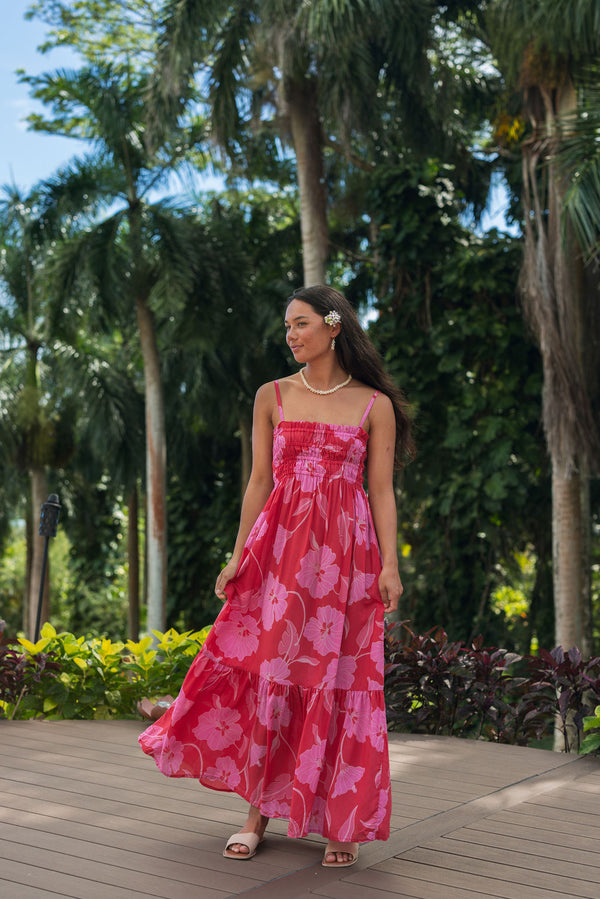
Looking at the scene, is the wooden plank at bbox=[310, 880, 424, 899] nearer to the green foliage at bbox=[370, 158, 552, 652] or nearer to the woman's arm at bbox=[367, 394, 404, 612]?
the woman's arm at bbox=[367, 394, 404, 612]

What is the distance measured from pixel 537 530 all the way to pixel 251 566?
404 inches

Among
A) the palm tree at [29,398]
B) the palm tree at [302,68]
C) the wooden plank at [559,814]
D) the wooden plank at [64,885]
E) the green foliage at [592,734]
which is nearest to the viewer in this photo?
the wooden plank at [64,885]

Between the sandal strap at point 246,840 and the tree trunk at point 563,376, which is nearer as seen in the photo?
the sandal strap at point 246,840

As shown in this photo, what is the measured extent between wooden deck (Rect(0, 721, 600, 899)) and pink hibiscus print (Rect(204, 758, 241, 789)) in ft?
0.68

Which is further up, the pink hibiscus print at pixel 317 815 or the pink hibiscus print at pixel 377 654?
the pink hibiscus print at pixel 377 654

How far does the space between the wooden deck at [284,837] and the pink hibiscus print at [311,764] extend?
249 mm

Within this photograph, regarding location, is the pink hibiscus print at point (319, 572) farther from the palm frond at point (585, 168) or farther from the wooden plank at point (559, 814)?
the palm frond at point (585, 168)

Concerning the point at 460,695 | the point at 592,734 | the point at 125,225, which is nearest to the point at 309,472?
the point at 592,734

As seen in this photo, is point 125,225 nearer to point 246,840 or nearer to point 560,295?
point 560,295

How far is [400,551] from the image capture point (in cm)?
1384

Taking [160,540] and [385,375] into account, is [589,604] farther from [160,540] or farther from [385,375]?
[385,375]

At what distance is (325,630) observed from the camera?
9.43 ft

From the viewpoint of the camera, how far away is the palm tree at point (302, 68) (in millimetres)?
10727

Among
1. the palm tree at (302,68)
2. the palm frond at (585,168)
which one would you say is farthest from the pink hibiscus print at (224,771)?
the palm tree at (302,68)
